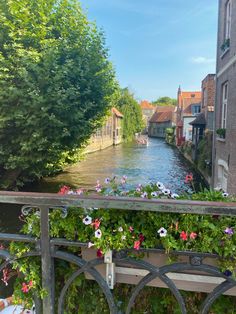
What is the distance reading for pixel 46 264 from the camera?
1.48 metres

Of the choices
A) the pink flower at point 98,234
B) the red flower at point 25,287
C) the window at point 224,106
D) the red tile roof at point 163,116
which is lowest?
the red flower at point 25,287

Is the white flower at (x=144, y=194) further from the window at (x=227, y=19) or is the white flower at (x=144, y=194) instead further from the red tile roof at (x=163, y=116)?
the red tile roof at (x=163, y=116)

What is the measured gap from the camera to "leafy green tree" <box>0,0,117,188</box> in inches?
290

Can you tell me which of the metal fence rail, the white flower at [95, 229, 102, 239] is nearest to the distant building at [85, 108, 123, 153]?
the metal fence rail

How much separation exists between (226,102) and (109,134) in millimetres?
32637

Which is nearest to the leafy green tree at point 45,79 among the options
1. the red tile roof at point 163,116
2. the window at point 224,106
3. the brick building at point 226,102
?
the brick building at point 226,102

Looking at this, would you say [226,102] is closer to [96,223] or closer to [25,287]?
[96,223]

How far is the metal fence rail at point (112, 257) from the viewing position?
125 cm

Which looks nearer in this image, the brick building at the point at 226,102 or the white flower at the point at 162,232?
the white flower at the point at 162,232

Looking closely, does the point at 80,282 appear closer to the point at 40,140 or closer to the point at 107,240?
the point at 107,240

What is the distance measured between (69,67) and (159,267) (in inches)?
283

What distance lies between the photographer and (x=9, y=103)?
777 cm

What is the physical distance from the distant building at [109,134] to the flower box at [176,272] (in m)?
27.0

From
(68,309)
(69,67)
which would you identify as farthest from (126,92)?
(68,309)
